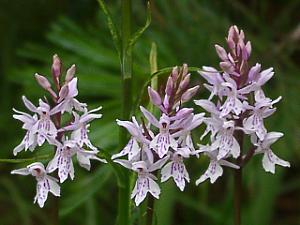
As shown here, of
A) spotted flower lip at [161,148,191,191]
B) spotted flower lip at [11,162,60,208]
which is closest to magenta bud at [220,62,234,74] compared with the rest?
spotted flower lip at [161,148,191,191]

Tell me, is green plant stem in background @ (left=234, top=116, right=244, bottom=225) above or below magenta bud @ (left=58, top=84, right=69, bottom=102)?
below

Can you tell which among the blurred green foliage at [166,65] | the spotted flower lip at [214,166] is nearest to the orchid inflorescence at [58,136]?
the spotted flower lip at [214,166]

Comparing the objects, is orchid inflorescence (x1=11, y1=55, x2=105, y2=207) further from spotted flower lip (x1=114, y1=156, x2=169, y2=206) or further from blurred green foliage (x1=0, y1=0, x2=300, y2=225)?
blurred green foliage (x1=0, y1=0, x2=300, y2=225)

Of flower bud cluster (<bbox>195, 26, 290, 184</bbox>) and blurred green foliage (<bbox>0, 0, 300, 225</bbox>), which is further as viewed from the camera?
blurred green foliage (<bbox>0, 0, 300, 225</bbox>)

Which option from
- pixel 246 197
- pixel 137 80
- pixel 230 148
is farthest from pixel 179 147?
pixel 246 197

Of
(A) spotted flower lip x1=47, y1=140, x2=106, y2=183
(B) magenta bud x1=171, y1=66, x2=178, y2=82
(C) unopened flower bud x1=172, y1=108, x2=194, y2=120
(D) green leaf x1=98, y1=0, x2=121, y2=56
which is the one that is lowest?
(A) spotted flower lip x1=47, y1=140, x2=106, y2=183

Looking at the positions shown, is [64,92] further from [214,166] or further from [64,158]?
[214,166]

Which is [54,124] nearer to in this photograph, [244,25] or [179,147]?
[179,147]
